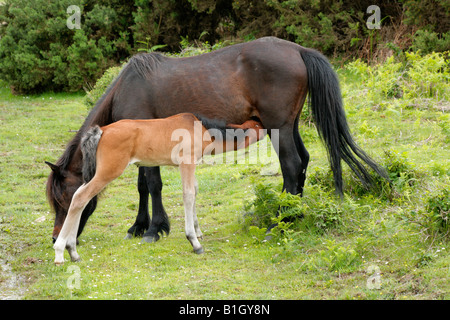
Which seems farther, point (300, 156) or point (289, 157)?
point (300, 156)

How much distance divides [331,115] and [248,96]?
1.05 m

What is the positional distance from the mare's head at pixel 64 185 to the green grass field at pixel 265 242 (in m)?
0.47

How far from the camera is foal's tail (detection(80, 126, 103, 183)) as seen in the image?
6.16m

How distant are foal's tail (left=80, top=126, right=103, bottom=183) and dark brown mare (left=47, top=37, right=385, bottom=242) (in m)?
0.67

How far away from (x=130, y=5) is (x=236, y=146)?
12993mm

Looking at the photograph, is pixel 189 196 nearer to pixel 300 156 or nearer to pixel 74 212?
pixel 74 212

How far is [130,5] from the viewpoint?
18125 mm

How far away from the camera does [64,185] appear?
6590 mm

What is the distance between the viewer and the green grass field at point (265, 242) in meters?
5.32

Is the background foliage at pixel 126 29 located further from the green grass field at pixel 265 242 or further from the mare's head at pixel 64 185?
the mare's head at pixel 64 185

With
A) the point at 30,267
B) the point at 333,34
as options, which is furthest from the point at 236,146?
the point at 333,34

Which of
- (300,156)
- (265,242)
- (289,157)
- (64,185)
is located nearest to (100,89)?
(64,185)

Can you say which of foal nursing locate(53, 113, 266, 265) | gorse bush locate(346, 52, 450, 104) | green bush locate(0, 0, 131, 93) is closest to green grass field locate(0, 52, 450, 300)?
foal nursing locate(53, 113, 266, 265)

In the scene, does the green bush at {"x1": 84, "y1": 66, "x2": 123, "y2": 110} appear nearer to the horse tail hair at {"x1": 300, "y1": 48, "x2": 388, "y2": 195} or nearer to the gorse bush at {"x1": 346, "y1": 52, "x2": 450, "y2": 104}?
the gorse bush at {"x1": 346, "y1": 52, "x2": 450, "y2": 104}
